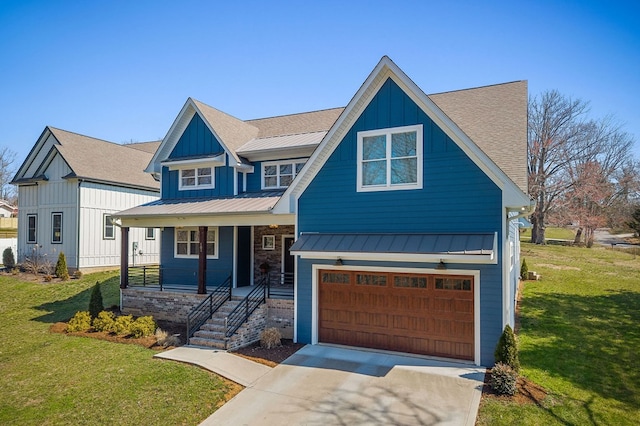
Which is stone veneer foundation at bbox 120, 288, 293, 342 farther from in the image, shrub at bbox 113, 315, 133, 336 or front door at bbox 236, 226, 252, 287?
front door at bbox 236, 226, 252, 287

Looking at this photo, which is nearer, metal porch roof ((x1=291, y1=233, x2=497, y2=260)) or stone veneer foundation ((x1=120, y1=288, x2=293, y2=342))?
metal porch roof ((x1=291, y1=233, x2=497, y2=260))

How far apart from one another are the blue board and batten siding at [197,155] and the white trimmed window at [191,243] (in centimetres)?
152

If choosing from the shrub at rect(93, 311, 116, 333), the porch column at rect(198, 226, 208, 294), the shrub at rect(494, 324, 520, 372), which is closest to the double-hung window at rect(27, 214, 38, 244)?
the shrub at rect(93, 311, 116, 333)

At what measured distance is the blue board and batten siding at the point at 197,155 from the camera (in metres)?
16.5

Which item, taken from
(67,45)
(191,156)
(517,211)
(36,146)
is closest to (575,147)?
(517,211)

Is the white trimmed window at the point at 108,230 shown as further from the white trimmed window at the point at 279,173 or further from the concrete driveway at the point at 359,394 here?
the concrete driveway at the point at 359,394

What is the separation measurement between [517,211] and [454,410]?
5.44 m

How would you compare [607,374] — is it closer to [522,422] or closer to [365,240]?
[522,422]

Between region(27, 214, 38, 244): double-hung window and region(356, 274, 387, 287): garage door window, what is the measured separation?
21.7 metres

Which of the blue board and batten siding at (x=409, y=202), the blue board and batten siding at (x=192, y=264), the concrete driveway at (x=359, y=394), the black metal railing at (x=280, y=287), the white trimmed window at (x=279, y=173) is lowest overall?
the concrete driveway at (x=359, y=394)

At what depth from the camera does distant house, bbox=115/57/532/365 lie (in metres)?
9.88

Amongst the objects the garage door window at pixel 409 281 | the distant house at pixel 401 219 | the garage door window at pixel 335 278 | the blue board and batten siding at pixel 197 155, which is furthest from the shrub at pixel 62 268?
the garage door window at pixel 409 281

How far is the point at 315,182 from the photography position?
39.9 ft

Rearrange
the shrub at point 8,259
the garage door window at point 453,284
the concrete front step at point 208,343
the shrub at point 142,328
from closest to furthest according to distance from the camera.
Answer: the garage door window at point 453,284 → the concrete front step at point 208,343 → the shrub at point 142,328 → the shrub at point 8,259
